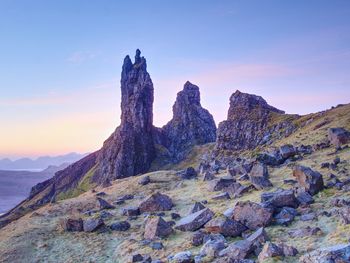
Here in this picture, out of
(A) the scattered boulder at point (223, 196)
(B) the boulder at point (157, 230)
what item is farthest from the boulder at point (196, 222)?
(A) the scattered boulder at point (223, 196)

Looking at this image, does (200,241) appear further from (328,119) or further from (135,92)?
(135,92)

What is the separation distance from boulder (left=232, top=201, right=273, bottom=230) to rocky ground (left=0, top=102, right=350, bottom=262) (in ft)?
0.28

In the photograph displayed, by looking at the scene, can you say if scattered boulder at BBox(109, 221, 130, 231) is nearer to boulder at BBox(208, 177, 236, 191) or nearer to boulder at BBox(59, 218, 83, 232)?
boulder at BBox(59, 218, 83, 232)

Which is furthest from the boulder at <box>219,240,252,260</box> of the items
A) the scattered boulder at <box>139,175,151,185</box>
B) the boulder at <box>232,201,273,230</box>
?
the scattered boulder at <box>139,175,151,185</box>

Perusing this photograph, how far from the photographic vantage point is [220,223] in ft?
104

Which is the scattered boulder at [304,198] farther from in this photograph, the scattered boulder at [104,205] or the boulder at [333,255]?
the scattered boulder at [104,205]

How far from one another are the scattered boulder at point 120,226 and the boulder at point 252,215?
14720mm

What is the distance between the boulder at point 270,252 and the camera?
23547mm

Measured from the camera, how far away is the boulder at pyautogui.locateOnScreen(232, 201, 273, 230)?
103ft

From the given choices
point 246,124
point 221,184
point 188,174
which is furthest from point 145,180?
point 246,124

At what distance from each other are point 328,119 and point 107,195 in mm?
58312

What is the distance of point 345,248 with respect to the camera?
19797 mm

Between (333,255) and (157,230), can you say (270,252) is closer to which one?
(333,255)

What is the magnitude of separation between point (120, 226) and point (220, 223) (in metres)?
15.2
